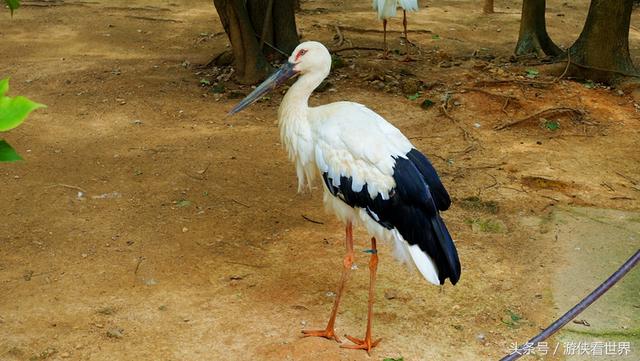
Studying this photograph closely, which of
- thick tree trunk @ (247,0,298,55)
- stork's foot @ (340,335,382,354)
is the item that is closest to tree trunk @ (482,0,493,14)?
thick tree trunk @ (247,0,298,55)

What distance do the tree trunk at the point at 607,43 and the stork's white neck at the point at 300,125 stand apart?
15.4ft

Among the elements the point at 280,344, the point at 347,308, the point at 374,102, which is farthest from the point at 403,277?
the point at 374,102

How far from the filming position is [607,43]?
7734 millimetres

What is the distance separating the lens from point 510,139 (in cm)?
666

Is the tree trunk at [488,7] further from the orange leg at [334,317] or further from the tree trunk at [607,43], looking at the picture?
the orange leg at [334,317]

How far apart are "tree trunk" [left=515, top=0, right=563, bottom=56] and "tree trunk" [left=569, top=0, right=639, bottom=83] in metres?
1.02

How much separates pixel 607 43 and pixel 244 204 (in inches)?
177

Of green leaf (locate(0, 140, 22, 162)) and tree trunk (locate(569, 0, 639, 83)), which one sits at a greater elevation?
green leaf (locate(0, 140, 22, 162))

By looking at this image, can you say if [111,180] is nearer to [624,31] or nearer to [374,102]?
[374,102]

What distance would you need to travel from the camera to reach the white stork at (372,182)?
3.67 meters

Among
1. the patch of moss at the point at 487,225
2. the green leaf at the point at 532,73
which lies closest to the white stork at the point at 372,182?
the patch of moss at the point at 487,225

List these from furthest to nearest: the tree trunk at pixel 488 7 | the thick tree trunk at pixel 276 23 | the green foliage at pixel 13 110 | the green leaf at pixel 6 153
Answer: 1. the tree trunk at pixel 488 7
2. the thick tree trunk at pixel 276 23
3. the green leaf at pixel 6 153
4. the green foliage at pixel 13 110

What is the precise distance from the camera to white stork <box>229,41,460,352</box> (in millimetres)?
3672

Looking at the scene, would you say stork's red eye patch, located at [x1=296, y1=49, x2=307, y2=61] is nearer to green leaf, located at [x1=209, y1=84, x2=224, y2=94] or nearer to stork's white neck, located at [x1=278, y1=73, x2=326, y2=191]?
stork's white neck, located at [x1=278, y1=73, x2=326, y2=191]
